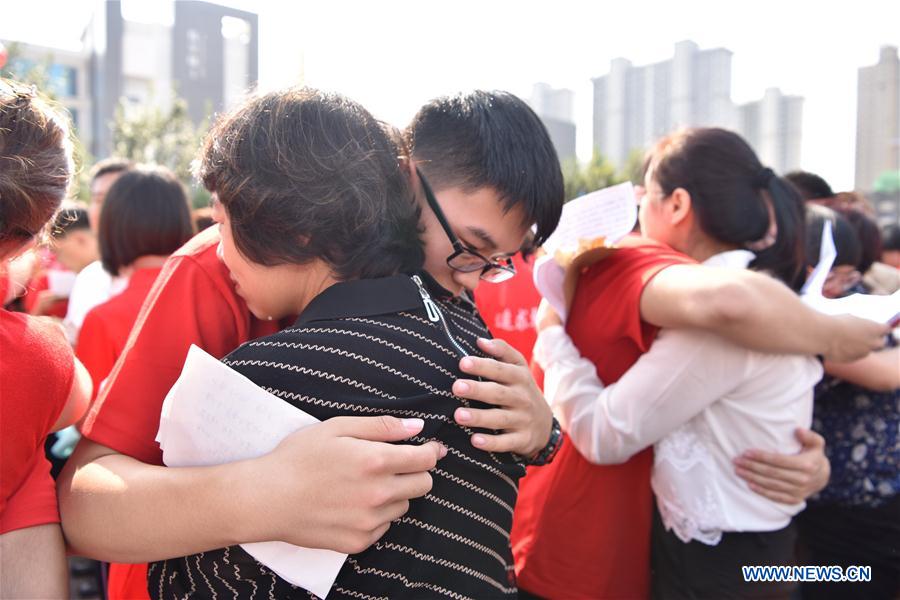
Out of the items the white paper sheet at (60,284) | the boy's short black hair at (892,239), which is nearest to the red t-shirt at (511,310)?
the white paper sheet at (60,284)

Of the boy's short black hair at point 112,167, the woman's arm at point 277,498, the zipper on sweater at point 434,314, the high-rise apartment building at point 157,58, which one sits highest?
the high-rise apartment building at point 157,58

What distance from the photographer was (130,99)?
1416 inches

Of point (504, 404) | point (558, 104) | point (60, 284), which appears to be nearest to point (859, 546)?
point (504, 404)

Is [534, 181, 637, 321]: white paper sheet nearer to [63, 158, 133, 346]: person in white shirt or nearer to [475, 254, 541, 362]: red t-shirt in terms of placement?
[475, 254, 541, 362]: red t-shirt

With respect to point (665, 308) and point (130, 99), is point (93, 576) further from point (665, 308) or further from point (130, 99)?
point (130, 99)

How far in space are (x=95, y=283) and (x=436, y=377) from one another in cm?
291

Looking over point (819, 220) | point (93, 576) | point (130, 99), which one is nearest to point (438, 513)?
point (819, 220)

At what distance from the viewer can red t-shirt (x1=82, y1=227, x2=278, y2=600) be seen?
3.39 ft

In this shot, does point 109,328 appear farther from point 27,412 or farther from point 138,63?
point 138,63

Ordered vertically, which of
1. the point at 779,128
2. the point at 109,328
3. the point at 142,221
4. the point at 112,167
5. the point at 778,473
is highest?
the point at 779,128

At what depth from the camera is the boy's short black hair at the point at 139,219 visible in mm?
2496

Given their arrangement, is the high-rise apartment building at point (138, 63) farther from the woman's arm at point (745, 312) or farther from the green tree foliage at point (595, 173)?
the woman's arm at point (745, 312)

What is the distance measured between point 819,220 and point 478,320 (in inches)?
79.6

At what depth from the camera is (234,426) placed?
94 centimetres
